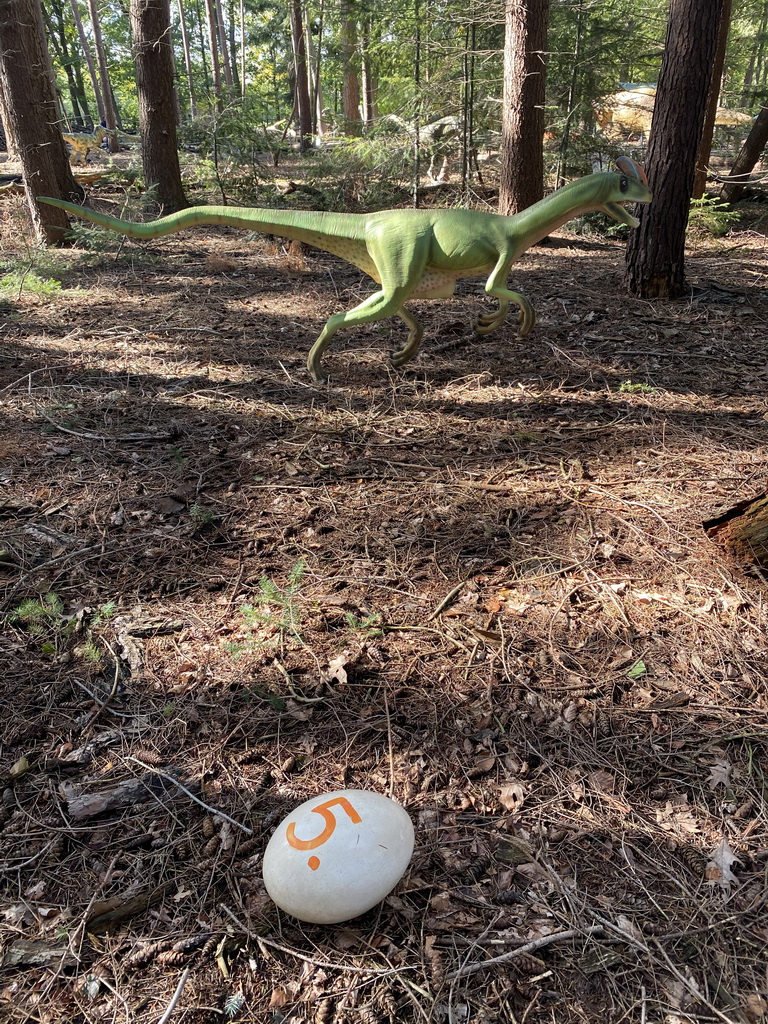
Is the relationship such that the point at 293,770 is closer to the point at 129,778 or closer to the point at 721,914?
the point at 129,778

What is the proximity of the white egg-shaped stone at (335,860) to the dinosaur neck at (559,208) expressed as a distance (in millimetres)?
→ 2849

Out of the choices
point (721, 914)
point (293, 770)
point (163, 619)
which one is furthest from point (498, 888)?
point (163, 619)

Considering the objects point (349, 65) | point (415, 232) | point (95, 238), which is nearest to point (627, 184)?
point (415, 232)

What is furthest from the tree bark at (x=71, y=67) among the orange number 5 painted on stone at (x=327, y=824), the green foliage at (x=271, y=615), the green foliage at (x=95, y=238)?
the orange number 5 painted on stone at (x=327, y=824)

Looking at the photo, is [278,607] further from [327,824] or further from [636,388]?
[636,388]

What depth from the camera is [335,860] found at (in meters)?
1.45

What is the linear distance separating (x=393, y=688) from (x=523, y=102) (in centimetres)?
725

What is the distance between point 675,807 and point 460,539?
138 centimetres

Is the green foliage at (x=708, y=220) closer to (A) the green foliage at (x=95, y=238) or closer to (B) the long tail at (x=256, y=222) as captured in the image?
(B) the long tail at (x=256, y=222)

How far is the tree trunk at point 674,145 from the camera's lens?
5.01 metres

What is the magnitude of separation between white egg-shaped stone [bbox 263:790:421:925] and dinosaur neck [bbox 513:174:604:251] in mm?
2849

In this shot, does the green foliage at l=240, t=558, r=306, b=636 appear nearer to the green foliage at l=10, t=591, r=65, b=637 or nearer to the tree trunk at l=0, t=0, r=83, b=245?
the green foliage at l=10, t=591, r=65, b=637

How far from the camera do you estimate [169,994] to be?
138 centimetres

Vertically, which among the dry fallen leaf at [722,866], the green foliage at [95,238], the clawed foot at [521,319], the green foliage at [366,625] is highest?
the green foliage at [95,238]
